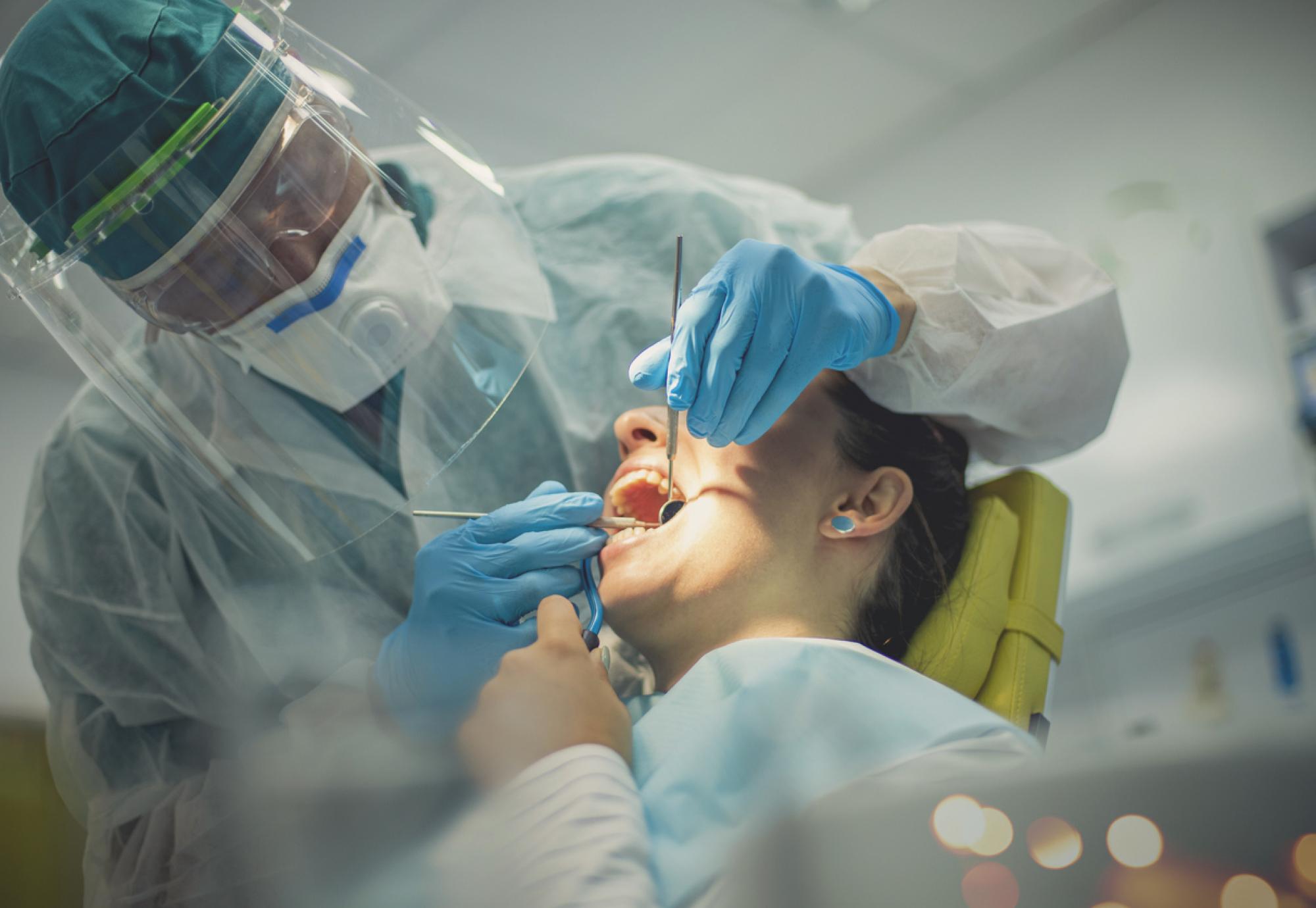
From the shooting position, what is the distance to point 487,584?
1.28 metres

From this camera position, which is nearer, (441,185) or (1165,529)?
(441,185)

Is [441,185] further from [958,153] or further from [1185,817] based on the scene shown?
[958,153]

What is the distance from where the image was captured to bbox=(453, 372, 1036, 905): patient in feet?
2.65

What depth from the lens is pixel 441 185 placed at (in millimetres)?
1488

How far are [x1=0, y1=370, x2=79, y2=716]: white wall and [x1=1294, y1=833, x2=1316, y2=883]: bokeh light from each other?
1748 mm

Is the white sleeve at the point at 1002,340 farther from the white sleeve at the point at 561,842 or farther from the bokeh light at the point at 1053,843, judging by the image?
the bokeh light at the point at 1053,843

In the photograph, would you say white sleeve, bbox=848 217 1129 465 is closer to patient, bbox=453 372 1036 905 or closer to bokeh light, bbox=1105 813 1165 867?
patient, bbox=453 372 1036 905

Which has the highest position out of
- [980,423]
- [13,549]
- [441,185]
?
[441,185]

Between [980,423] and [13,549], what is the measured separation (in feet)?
5.69

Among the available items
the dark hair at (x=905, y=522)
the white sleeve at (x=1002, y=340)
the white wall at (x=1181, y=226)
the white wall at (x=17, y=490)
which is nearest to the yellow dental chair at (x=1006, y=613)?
the dark hair at (x=905, y=522)

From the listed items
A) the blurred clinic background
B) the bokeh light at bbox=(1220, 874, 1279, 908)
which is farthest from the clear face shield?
the blurred clinic background

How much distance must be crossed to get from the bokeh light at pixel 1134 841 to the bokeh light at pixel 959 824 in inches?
2.8

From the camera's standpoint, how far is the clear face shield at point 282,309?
1.17m

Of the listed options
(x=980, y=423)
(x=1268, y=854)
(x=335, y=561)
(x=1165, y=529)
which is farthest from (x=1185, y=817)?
(x=1165, y=529)
